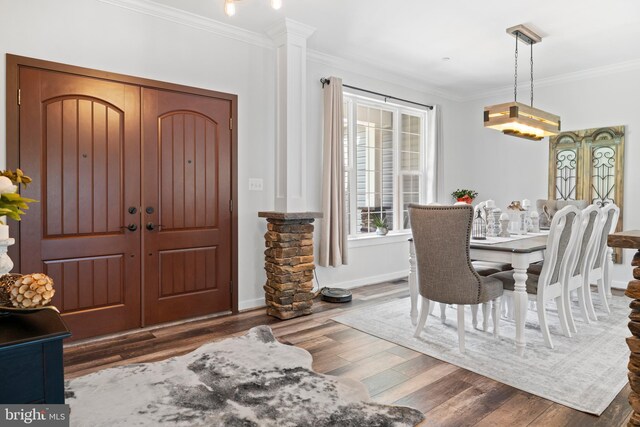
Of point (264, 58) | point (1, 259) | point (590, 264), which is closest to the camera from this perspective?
point (1, 259)

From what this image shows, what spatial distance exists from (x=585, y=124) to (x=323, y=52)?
3.48 metres

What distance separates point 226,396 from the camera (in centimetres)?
227

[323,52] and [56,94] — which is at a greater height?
[323,52]

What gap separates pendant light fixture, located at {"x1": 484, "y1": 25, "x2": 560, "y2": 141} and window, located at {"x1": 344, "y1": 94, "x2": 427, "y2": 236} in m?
1.77

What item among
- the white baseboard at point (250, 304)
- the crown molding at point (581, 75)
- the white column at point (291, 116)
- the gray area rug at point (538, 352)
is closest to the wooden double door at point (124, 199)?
the white baseboard at point (250, 304)

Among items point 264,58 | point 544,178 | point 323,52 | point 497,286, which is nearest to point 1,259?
point 497,286

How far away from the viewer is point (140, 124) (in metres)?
3.37

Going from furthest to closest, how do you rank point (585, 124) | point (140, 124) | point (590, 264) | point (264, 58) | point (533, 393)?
point (585, 124)
point (264, 58)
point (590, 264)
point (140, 124)
point (533, 393)

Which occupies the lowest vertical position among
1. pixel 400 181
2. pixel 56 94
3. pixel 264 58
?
pixel 400 181

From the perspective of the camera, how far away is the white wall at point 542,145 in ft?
16.0

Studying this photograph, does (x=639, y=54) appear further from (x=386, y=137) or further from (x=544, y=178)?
(x=386, y=137)

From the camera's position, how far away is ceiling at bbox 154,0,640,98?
350 centimetres

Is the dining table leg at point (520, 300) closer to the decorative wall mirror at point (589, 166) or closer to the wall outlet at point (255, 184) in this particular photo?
the wall outlet at point (255, 184)

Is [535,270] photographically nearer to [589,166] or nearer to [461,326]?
[461,326]
